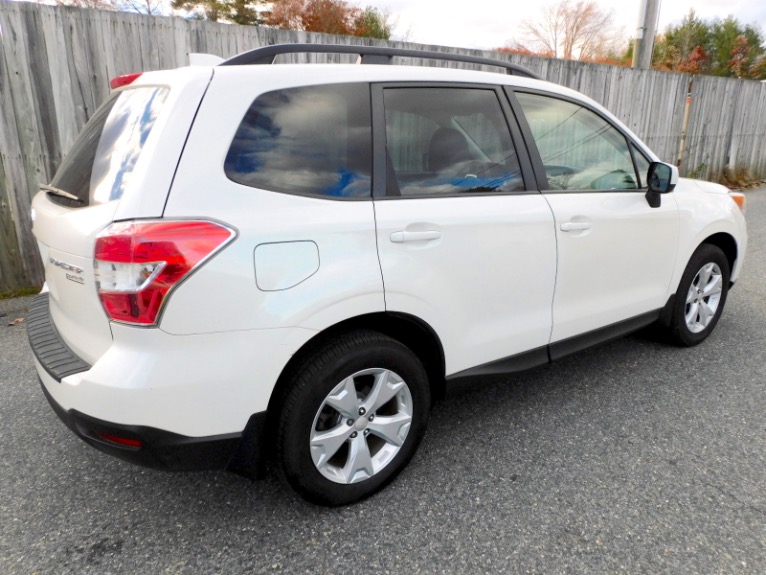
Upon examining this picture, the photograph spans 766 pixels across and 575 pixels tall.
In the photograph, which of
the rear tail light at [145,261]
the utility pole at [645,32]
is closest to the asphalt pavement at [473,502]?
the rear tail light at [145,261]

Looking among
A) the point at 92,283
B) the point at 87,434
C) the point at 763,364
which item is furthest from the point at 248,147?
the point at 763,364

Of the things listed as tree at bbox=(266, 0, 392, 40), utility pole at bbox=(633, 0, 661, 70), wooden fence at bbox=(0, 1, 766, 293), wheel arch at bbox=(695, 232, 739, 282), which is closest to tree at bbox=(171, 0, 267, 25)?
tree at bbox=(266, 0, 392, 40)

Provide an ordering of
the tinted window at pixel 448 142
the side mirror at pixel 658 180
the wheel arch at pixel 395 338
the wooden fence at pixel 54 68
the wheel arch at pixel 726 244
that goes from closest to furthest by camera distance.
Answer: the wheel arch at pixel 395 338, the tinted window at pixel 448 142, the side mirror at pixel 658 180, the wheel arch at pixel 726 244, the wooden fence at pixel 54 68

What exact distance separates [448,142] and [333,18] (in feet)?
81.7

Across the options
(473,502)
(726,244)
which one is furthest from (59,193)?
(726,244)

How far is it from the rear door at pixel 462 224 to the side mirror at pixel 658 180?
0.92m

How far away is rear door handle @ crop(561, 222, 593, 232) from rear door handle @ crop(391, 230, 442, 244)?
2.72ft

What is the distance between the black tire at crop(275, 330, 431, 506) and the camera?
2.09 metres

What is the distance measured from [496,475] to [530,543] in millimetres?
439

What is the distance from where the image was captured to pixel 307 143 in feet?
7.04

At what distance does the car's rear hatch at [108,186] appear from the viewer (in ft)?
6.05

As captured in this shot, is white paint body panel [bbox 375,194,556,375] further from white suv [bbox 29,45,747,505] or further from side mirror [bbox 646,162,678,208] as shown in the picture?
side mirror [bbox 646,162,678,208]

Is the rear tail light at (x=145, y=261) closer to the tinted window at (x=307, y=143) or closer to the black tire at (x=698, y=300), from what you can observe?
the tinted window at (x=307, y=143)

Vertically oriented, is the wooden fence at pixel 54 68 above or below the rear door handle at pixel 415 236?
above
